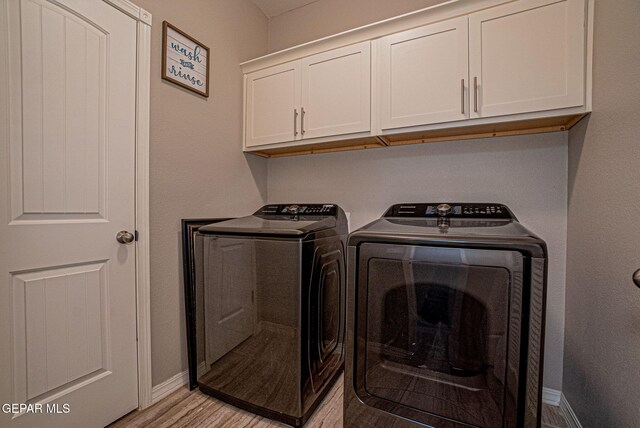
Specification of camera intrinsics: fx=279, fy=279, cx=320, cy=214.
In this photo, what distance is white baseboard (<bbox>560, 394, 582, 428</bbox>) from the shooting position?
4.51ft

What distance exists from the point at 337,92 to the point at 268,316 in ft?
4.71

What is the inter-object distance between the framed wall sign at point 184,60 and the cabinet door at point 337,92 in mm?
664

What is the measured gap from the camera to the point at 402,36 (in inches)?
64.8

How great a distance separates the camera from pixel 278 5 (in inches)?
91.4

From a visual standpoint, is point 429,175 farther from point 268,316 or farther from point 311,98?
point 268,316

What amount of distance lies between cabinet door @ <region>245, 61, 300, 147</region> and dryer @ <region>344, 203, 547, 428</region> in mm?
1167

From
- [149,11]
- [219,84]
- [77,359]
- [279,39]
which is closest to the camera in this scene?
[77,359]

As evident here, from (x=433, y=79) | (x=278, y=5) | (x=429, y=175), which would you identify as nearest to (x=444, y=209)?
(x=429, y=175)

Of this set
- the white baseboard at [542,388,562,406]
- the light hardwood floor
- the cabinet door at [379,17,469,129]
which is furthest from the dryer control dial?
the white baseboard at [542,388,562,406]

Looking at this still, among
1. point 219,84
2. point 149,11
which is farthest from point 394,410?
point 149,11

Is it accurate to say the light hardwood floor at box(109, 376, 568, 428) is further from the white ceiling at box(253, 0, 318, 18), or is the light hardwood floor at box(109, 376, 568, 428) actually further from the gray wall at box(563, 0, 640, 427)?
the white ceiling at box(253, 0, 318, 18)

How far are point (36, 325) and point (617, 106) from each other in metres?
2.50

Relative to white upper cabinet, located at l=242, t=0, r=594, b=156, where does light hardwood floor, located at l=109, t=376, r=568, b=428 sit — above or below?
below

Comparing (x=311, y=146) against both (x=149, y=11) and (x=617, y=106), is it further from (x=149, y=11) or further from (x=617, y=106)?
(x=617, y=106)
